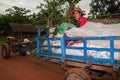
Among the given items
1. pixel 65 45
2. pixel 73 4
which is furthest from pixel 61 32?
pixel 73 4

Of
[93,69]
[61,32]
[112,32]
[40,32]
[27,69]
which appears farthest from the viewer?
Answer: [27,69]

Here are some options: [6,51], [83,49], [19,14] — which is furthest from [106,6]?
[83,49]

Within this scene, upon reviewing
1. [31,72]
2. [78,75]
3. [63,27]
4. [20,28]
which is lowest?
[31,72]

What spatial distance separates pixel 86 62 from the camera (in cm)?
471

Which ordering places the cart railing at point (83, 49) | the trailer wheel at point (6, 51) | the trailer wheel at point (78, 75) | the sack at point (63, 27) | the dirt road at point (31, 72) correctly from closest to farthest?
1. the cart railing at point (83, 49)
2. the trailer wheel at point (78, 75)
3. the sack at point (63, 27)
4. the dirt road at point (31, 72)
5. the trailer wheel at point (6, 51)

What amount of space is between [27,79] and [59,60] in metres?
1.38

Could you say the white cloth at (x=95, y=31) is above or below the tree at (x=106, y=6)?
below

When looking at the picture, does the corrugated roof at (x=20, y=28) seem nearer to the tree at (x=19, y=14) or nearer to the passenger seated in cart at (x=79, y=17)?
the tree at (x=19, y=14)

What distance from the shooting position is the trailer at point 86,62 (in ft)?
13.6

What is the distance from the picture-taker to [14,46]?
10.4m

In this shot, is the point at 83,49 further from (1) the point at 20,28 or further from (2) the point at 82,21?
(1) the point at 20,28

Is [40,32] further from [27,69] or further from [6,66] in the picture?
[6,66]

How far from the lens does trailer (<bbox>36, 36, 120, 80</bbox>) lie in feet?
13.6

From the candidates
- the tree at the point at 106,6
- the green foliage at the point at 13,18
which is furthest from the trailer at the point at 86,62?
the tree at the point at 106,6
